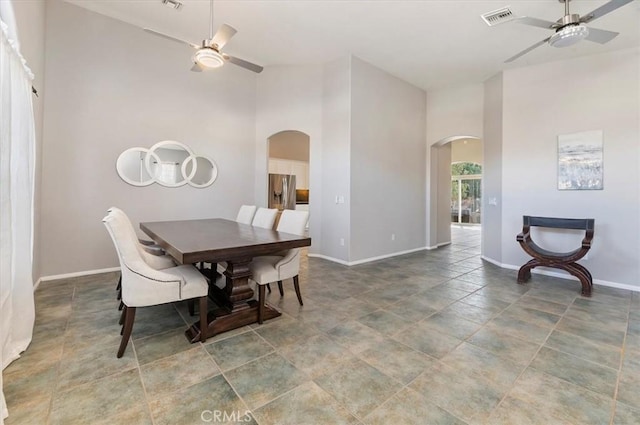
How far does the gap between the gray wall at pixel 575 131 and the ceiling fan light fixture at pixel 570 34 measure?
1824 millimetres

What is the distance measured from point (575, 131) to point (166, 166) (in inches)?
250

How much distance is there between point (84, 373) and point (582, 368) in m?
3.34

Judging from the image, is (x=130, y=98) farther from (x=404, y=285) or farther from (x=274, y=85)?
(x=404, y=285)

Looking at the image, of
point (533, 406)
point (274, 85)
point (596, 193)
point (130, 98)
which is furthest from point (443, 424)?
point (274, 85)

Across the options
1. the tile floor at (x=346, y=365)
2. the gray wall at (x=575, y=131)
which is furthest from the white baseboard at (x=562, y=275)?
the tile floor at (x=346, y=365)

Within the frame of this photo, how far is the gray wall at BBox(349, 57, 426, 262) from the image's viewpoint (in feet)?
15.8

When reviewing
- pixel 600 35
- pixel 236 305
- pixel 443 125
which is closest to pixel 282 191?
pixel 443 125

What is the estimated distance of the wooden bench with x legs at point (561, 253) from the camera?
3.48 meters

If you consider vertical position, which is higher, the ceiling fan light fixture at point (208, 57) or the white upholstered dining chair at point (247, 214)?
the ceiling fan light fixture at point (208, 57)

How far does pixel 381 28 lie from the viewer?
3.89m

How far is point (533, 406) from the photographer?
1556mm

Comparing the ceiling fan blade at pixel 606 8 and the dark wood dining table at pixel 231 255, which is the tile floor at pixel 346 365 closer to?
the dark wood dining table at pixel 231 255

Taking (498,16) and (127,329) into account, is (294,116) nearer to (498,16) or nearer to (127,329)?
(498,16)

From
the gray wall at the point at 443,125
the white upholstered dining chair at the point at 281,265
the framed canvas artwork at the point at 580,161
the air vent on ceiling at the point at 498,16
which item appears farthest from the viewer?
the gray wall at the point at 443,125
